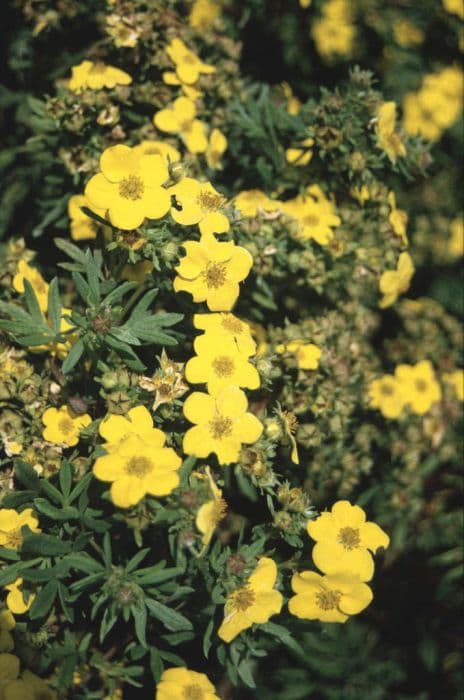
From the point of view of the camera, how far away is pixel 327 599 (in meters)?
1.90

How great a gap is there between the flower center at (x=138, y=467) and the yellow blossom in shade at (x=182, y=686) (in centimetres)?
62

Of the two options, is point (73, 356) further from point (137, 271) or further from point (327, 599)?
point (327, 599)

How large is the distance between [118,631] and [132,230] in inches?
47.9

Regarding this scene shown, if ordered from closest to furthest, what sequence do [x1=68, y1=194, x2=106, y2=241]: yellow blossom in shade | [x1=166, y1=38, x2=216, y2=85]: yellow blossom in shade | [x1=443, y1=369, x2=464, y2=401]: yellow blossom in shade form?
1. [x1=68, y1=194, x2=106, y2=241]: yellow blossom in shade
2. [x1=166, y1=38, x2=216, y2=85]: yellow blossom in shade
3. [x1=443, y1=369, x2=464, y2=401]: yellow blossom in shade

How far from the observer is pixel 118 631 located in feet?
7.11

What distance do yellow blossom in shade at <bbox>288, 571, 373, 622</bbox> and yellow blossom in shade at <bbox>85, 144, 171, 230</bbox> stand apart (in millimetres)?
1074

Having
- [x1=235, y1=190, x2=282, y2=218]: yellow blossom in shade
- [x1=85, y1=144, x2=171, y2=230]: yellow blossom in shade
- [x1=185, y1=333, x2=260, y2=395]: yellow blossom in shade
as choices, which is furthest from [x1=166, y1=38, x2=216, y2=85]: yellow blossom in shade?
[x1=185, y1=333, x2=260, y2=395]: yellow blossom in shade

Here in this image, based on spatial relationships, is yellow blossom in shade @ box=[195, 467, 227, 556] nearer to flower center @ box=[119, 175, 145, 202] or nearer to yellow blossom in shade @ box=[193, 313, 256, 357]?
yellow blossom in shade @ box=[193, 313, 256, 357]

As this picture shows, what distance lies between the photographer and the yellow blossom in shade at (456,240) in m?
3.85

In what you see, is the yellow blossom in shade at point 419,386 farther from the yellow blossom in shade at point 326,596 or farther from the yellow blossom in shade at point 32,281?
the yellow blossom in shade at point 32,281

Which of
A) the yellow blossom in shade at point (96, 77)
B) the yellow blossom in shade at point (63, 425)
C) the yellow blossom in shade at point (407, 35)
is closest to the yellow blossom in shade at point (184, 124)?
the yellow blossom in shade at point (96, 77)

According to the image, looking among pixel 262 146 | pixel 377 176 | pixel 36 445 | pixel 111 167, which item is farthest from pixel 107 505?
pixel 377 176

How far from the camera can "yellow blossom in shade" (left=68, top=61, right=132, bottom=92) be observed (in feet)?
8.09

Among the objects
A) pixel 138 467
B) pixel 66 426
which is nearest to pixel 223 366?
pixel 138 467
